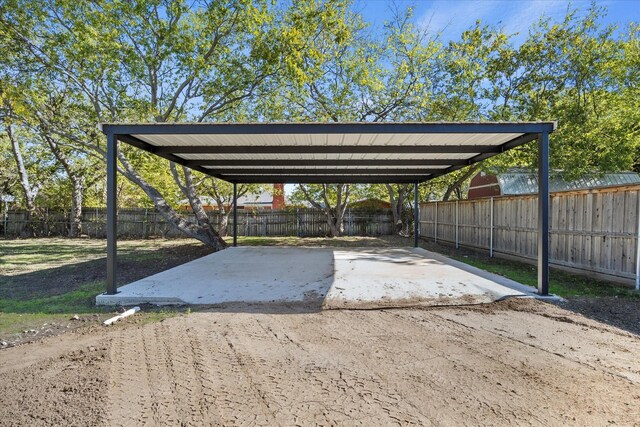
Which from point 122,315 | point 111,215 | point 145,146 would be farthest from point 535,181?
point 122,315

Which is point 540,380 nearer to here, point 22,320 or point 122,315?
point 122,315

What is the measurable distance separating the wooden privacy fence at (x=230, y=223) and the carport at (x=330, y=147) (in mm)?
7530

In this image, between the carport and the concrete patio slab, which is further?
the carport

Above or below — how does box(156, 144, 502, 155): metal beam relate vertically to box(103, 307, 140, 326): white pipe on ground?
above

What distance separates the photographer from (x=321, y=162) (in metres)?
8.36

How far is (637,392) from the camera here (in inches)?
97.1

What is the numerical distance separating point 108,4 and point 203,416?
10.7 metres

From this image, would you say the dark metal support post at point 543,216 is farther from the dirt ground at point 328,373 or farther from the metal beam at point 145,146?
the metal beam at point 145,146

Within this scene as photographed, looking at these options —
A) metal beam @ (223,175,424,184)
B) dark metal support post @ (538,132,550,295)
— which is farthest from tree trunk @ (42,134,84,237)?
dark metal support post @ (538,132,550,295)

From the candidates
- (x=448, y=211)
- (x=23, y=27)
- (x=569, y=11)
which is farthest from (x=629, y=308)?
(x=23, y=27)

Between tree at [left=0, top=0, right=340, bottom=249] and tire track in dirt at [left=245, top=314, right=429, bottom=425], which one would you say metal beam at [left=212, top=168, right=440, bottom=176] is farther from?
tire track in dirt at [left=245, top=314, right=429, bottom=425]

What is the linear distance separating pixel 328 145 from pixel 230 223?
Answer: 12.2 meters

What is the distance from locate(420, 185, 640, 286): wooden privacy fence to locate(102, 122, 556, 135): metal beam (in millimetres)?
2342

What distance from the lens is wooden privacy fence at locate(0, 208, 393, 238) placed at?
16703mm
